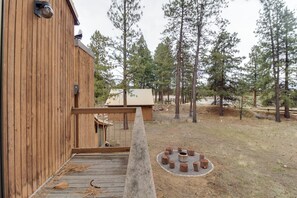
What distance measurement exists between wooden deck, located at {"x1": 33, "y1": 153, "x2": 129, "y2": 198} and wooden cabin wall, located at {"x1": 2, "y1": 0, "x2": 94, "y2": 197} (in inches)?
6.5

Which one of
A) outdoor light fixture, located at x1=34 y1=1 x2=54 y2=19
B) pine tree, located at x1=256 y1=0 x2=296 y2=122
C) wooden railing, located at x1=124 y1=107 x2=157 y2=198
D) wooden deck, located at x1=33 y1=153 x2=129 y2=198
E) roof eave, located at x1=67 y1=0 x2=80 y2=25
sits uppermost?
pine tree, located at x1=256 y1=0 x2=296 y2=122

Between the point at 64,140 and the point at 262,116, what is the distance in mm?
21155

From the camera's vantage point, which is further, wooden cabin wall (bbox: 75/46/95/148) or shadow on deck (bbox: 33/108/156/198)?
wooden cabin wall (bbox: 75/46/95/148)

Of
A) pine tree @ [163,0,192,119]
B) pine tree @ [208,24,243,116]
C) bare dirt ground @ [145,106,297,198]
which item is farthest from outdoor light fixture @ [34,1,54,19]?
pine tree @ [208,24,243,116]

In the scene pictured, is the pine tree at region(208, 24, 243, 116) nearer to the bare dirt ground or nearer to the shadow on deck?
the bare dirt ground

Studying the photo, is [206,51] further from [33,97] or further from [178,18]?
[33,97]

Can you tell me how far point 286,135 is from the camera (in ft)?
41.0

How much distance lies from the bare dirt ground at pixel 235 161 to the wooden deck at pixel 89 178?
2.74m

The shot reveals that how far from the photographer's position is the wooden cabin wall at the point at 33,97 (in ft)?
6.82

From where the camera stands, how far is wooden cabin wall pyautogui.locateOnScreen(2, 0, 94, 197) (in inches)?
81.8

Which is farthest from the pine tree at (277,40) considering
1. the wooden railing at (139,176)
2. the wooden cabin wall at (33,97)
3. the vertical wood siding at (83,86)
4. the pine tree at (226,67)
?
the wooden railing at (139,176)

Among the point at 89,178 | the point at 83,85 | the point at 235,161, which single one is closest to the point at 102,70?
the point at 83,85

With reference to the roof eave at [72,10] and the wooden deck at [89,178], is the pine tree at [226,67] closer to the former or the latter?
the roof eave at [72,10]

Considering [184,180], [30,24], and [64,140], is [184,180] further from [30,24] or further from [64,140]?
[30,24]
